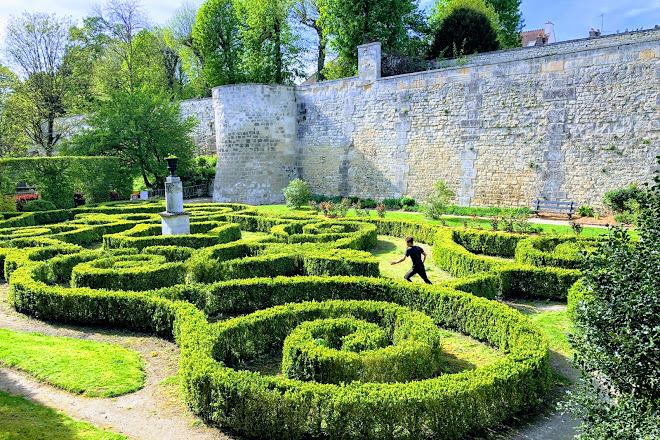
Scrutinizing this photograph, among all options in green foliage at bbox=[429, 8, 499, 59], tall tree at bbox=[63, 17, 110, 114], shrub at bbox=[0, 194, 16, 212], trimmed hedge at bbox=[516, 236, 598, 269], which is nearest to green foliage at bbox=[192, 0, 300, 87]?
tall tree at bbox=[63, 17, 110, 114]

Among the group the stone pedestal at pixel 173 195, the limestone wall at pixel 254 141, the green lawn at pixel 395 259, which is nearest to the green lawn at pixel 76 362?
the green lawn at pixel 395 259

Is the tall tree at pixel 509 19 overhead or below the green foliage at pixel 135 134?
overhead

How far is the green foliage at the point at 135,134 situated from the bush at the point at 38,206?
5.66 metres

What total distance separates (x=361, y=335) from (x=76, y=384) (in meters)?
3.22

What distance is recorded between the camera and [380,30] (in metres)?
26.4

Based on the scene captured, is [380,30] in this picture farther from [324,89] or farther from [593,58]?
[593,58]

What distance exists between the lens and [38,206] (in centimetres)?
1941

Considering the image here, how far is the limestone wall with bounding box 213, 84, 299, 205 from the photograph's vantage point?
23.5 metres

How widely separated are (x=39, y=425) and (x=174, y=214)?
850cm

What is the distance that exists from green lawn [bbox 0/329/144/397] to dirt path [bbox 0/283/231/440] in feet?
0.33

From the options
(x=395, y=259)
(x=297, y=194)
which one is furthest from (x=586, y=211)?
(x=297, y=194)

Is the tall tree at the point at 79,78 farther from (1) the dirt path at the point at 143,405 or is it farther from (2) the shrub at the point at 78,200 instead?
(1) the dirt path at the point at 143,405

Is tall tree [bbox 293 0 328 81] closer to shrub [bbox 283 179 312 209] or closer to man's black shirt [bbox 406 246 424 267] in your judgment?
shrub [bbox 283 179 312 209]

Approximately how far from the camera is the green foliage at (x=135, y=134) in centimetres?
2533
